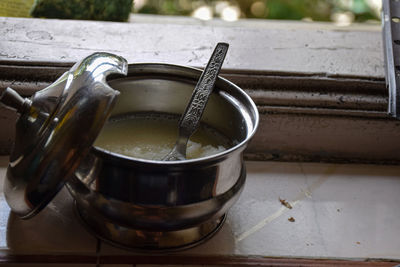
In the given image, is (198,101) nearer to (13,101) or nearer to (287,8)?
(13,101)

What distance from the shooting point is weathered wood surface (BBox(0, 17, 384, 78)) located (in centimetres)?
101

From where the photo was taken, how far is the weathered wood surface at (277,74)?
984 millimetres

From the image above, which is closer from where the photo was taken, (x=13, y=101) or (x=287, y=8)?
(x=13, y=101)

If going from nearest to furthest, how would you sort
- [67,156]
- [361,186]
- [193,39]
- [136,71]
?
[67,156] < [136,71] < [361,186] < [193,39]

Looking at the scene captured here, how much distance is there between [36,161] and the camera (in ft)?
2.01

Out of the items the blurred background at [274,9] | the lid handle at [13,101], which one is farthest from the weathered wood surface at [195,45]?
the blurred background at [274,9]

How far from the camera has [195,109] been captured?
2.62 feet

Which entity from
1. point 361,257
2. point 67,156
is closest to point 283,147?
point 361,257

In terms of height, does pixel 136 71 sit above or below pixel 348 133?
above

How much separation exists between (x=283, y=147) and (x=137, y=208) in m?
0.48

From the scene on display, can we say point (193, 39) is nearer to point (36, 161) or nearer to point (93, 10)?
point (93, 10)

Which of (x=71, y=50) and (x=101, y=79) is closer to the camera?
(x=101, y=79)

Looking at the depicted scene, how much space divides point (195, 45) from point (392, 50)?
46cm

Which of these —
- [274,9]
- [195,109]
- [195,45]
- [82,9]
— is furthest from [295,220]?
[274,9]
